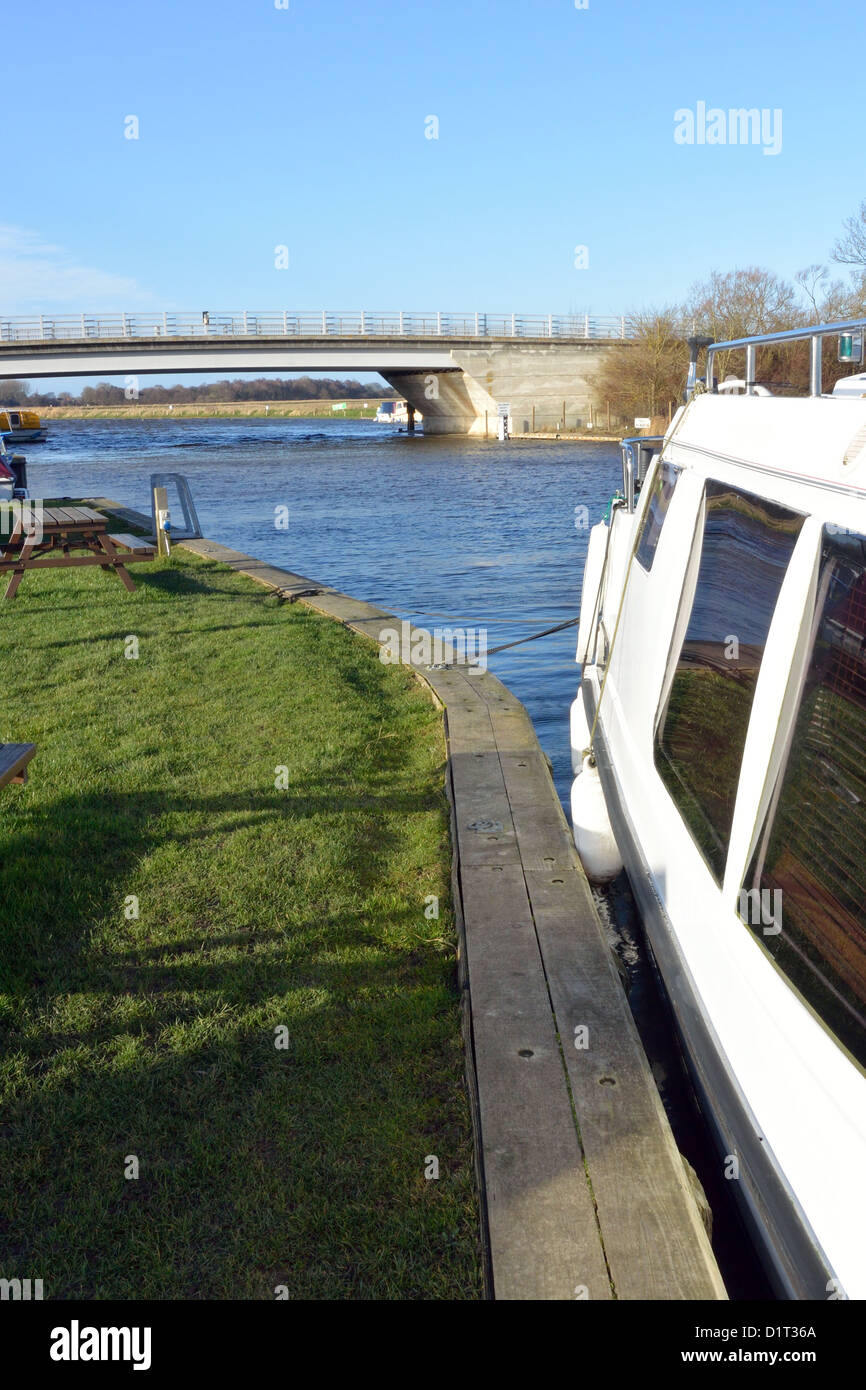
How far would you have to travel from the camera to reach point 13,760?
17.1 feet

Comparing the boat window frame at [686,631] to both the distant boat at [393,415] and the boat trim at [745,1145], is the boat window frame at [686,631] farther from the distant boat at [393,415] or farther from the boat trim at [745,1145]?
the distant boat at [393,415]

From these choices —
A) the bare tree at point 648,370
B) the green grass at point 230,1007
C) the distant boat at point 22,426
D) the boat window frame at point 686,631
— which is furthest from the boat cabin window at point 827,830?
the distant boat at point 22,426

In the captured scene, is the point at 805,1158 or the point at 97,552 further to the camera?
the point at 97,552

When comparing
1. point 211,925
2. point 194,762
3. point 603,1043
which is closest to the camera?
point 603,1043

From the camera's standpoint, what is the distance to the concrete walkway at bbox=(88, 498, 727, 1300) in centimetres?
274

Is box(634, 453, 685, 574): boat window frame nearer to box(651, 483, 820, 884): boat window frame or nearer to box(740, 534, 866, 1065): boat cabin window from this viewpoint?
box(651, 483, 820, 884): boat window frame

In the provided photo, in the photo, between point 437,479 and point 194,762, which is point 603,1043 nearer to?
point 194,762

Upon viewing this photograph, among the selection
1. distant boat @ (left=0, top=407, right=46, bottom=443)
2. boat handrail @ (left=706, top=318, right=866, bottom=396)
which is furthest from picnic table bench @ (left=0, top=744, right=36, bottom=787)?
distant boat @ (left=0, top=407, right=46, bottom=443)

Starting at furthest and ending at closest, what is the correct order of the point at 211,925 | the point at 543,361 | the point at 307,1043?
the point at 543,361 → the point at 211,925 → the point at 307,1043

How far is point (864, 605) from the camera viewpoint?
2520mm

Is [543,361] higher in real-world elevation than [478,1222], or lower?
higher
